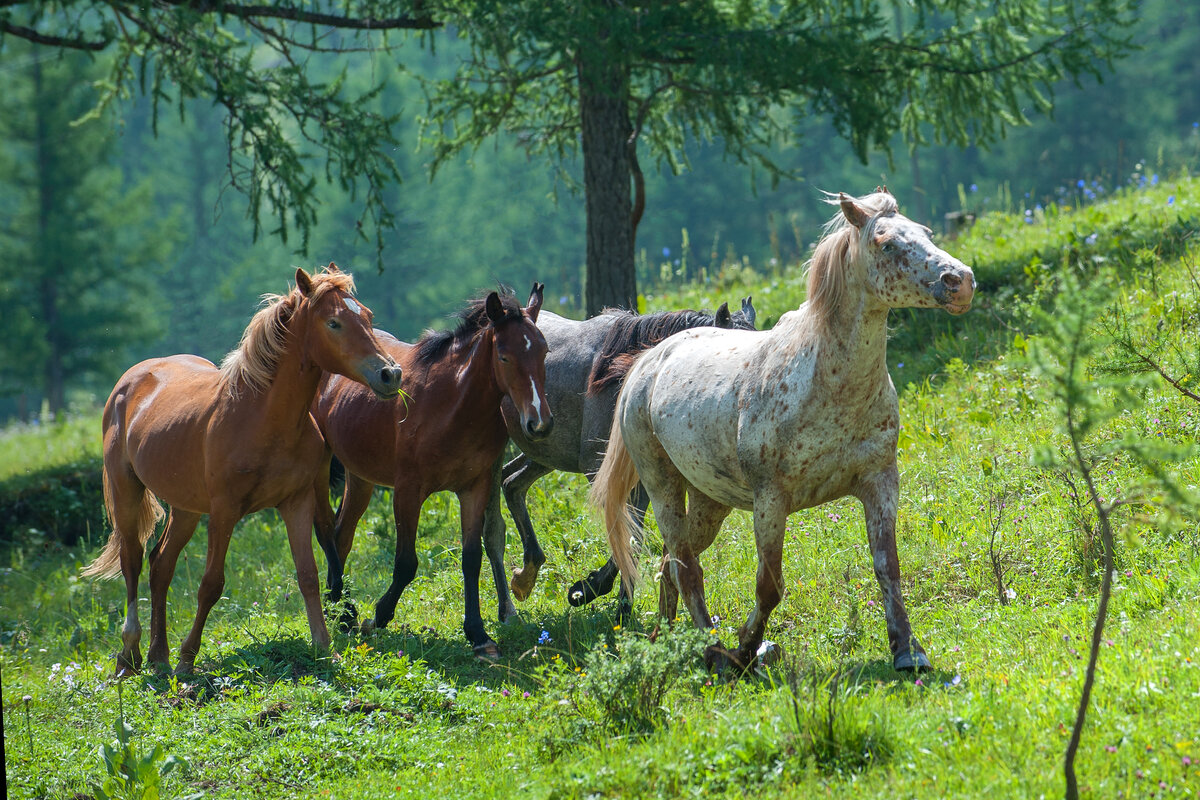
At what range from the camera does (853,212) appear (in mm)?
4949

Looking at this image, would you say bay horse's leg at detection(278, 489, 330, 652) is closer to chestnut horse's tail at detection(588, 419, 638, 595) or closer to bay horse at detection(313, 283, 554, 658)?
bay horse at detection(313, 283, 554, 658)

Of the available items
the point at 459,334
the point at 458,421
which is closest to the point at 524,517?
the point at 458,421

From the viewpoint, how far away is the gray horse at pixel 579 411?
7.27 metres

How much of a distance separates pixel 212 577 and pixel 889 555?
442 centimetres

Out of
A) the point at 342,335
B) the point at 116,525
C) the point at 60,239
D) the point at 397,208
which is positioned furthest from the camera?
the point at 397,208

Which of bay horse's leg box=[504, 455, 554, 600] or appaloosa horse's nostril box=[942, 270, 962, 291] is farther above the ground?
appaloosa horse's nostril box=[942, 270, 962, 291]

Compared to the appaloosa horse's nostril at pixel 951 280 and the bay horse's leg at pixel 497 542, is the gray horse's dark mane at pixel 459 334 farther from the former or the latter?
the appaloosa horse's nostril at pixel 951 280

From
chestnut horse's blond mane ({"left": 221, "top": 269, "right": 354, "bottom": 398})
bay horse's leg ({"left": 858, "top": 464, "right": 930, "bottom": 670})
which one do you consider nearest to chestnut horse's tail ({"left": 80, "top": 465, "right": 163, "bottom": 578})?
chestnut horse's blond mane ({"left": 221, "top": 269, "right": 354, "bottom": 398})

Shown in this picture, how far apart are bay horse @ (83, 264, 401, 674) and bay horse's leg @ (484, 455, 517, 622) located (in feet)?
4.16

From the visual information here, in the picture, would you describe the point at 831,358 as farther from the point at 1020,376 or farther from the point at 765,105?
the point at 765,105

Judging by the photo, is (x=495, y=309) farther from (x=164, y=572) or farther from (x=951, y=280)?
(x=951, y=280)

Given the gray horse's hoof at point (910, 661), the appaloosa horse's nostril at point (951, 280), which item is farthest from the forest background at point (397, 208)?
the appaloosa horse's nostril at point (951, 280)

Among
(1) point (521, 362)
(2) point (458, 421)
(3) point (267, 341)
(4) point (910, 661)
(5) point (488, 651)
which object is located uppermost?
(3) point (267, 341)

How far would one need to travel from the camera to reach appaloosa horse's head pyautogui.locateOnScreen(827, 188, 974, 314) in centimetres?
455
